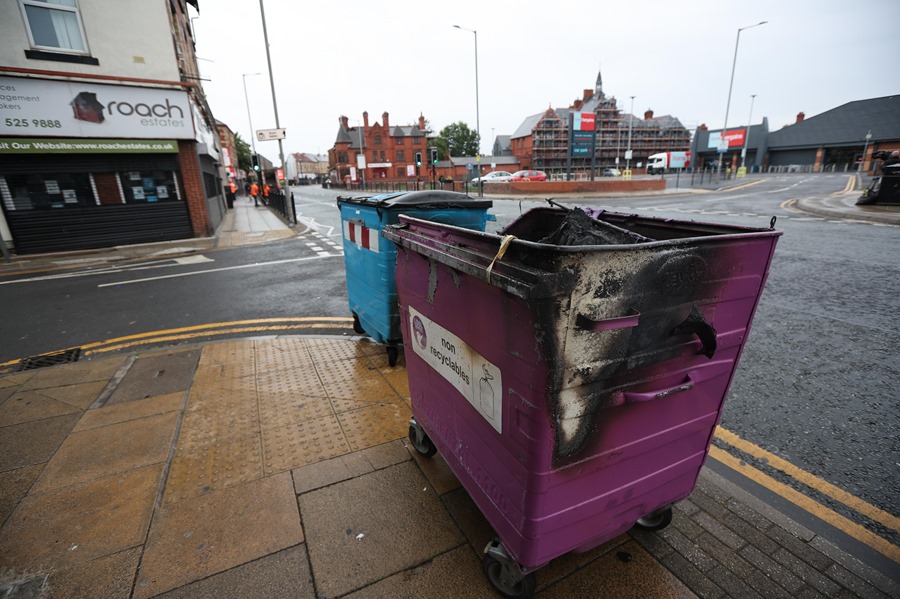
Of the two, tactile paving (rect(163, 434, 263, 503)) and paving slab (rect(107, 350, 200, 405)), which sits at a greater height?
paving slab (rect(107, 350, 200, 405))

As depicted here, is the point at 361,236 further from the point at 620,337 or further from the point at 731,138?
the point at 731,138

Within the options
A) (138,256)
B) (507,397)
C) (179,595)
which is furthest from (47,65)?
(507,397)

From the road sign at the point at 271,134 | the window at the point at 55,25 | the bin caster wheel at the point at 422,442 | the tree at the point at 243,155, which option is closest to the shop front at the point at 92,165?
the window at the point at 55,25

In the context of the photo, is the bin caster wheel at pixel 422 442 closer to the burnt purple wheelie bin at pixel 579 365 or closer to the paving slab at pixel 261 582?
the burnt purple wheelie bin at pixel 579 365

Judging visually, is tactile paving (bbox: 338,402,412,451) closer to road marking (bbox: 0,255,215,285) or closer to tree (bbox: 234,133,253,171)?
road marking (bbox: 0,255,215,285)

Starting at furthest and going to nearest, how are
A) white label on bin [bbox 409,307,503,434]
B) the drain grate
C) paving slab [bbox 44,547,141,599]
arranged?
1. the drain grate
2. paving slab [bbox 44,547,141,599]
3. white label on bin [bbox 409,307,503,434]

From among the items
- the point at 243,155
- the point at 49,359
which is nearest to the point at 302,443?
the point at 49,359

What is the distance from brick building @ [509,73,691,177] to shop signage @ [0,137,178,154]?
7131cm

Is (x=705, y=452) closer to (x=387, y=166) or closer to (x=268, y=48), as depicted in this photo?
(x=268, y=48)

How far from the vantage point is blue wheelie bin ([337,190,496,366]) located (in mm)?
3482

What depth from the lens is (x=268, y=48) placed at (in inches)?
652

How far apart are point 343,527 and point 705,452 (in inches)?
73.1

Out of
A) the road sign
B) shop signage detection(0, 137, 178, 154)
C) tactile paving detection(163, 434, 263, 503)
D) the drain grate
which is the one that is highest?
the road sign

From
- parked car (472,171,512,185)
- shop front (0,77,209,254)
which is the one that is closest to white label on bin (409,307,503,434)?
shop front (0,77,209,254)
